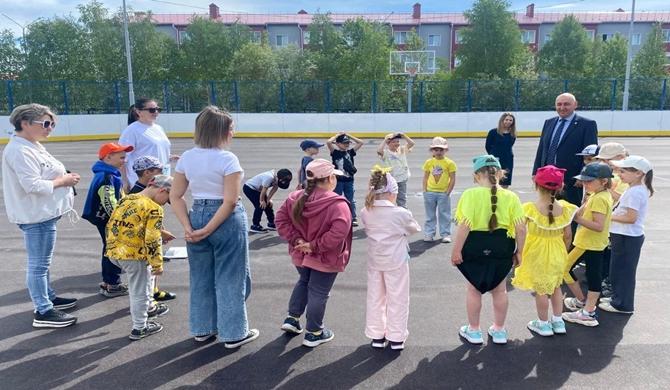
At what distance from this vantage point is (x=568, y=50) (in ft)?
145

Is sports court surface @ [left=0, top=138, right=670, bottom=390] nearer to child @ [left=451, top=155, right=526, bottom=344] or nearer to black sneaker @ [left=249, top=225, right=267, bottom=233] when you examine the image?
child @ [left=451, top=155, right=526, bottom=344]

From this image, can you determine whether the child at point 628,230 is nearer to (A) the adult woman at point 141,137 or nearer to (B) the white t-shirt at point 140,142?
(A) the adult woman at point 141,137

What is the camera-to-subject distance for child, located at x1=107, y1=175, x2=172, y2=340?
3.73 meters

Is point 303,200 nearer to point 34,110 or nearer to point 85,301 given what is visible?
point 34,110

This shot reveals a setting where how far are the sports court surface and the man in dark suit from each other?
1.23 meters

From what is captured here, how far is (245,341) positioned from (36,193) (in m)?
2.04

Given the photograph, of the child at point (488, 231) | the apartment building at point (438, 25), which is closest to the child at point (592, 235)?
the child at point (488, 231)

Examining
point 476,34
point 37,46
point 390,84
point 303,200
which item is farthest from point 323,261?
point 37,46

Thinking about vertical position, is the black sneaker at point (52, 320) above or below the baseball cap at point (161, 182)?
below

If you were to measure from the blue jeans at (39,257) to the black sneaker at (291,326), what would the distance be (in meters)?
2.05

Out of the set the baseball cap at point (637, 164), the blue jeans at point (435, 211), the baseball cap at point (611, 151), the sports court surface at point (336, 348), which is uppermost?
the baseball cap at point (611, 151)

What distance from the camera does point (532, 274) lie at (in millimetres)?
3908

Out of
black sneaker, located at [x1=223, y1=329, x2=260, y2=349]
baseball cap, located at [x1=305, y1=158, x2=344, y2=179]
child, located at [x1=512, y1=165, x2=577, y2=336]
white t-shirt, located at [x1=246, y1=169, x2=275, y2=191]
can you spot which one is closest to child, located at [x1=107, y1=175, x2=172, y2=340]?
black sneaker, located at [x1=223, y1=329, x2=260, y2=349]

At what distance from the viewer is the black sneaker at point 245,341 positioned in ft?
12.4
